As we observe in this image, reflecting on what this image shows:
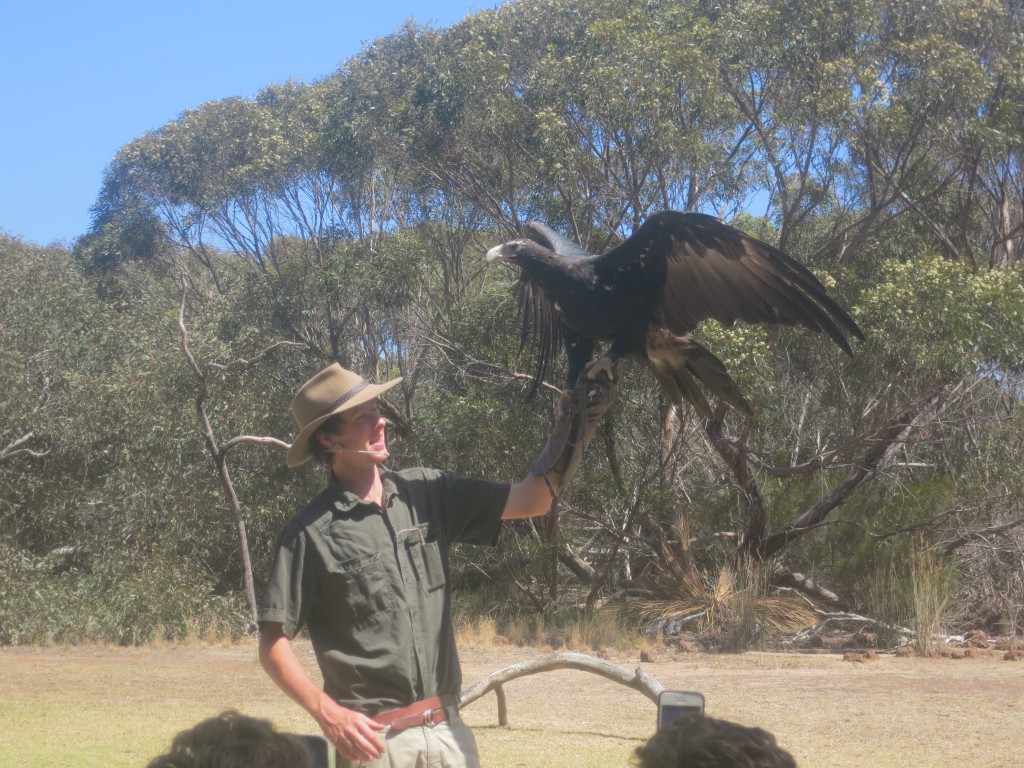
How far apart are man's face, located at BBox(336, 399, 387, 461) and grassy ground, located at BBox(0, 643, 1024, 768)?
3.08 metres

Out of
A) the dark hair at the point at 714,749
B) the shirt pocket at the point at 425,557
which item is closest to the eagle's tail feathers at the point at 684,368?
the shirt pocket at the point at 425,557

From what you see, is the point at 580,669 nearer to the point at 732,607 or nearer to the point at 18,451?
the point at 732,607

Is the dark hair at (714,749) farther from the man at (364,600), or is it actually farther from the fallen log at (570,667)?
the fallen log at (570,667)

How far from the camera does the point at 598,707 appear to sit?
6.78 m

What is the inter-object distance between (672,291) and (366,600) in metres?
2.37

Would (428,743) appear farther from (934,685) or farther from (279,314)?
(279,314)

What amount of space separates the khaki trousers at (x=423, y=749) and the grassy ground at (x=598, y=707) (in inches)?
113

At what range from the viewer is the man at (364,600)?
2.29 metres

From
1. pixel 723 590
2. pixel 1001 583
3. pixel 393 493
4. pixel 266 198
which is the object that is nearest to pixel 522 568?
pixel 723 590

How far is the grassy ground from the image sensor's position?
5395mm

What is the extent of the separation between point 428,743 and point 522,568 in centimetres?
947

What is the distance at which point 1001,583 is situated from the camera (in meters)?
10.0

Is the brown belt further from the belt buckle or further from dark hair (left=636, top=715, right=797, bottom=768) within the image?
dark hair (left=636, top=715, right=797, bottom=768)

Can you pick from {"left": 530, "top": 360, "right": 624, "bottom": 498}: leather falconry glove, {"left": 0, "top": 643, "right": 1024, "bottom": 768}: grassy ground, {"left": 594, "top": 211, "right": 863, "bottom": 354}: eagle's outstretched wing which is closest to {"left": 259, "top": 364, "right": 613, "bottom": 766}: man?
{"left": 530, "top": 360, "right": 624, "bottom": 498}: leather falconry glove
